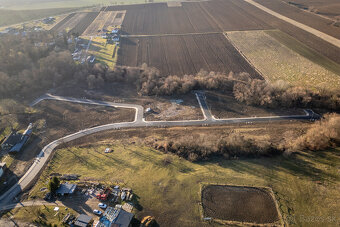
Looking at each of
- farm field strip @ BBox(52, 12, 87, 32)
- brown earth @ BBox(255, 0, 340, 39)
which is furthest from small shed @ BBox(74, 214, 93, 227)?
brown earth @ BBox(255, 0, 340, 39)

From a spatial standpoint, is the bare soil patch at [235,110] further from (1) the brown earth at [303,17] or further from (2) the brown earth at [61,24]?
(2) the brown earth at [61,24]

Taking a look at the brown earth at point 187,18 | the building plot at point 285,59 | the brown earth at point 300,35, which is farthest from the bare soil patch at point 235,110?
the brown earth at point 187,18

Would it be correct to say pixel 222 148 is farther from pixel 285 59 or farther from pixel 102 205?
pixel 285 59

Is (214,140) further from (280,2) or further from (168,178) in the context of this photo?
(280,2)

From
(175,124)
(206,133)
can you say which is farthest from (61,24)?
(206,133)

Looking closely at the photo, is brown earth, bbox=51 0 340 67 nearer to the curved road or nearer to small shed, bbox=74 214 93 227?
the curved road

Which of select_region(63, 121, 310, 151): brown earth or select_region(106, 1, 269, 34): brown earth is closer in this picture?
select_region(63, 121, 310, 151): brown earth
